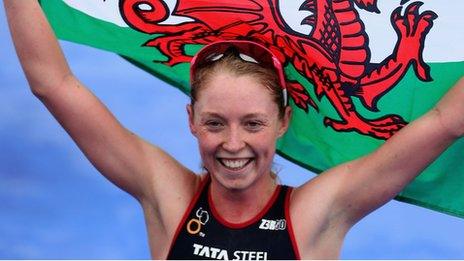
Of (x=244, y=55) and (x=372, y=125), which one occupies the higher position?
(x=244, y=55)

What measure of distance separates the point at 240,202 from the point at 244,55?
61cm

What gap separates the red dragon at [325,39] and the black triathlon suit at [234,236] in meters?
0.64

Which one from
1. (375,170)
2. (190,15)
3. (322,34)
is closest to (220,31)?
(190,15)

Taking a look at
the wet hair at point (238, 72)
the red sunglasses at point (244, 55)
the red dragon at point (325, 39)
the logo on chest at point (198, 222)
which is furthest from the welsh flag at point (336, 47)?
the logo on chest at point (198, 222)

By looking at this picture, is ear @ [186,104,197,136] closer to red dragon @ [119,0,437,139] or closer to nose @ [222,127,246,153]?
nose @ [222,127,246,153]

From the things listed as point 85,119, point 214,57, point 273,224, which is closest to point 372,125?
point 273,224

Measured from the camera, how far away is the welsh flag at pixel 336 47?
13.2 feet

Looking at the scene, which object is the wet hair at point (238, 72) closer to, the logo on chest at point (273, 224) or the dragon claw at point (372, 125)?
the logo on chest at point (273, 224)

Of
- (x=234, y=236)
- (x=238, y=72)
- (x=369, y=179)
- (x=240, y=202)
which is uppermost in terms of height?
(x=238, y=72)

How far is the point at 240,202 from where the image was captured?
3709 mm

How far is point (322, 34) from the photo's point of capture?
405 centimetres

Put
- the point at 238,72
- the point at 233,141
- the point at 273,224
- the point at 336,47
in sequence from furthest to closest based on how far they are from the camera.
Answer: the point at 336,47 → the point at 273,224 → the point at 238,72 → the point at 233,141

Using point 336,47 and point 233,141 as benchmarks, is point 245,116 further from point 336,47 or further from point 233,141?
point 336,47

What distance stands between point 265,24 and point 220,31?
0.21 meters
